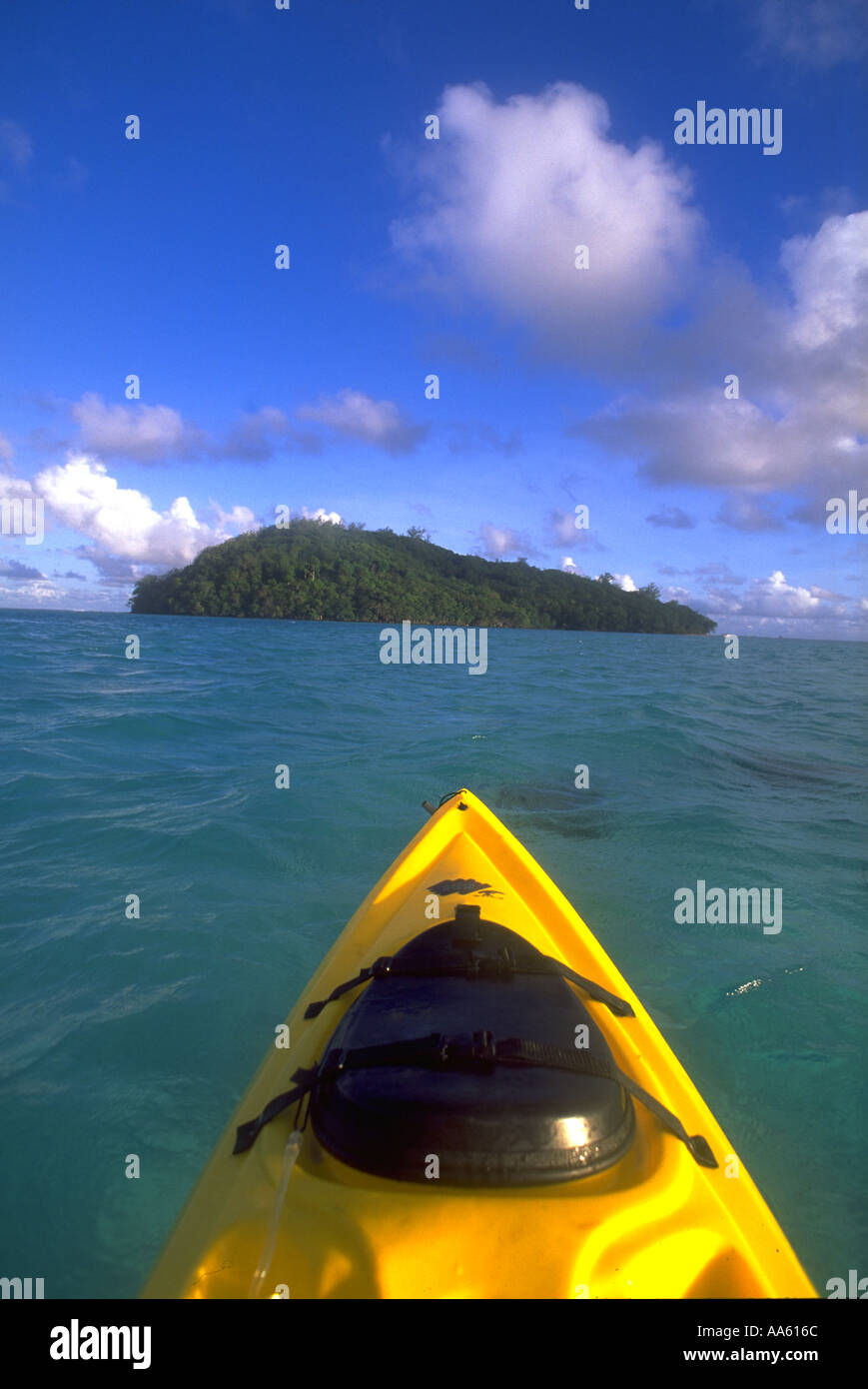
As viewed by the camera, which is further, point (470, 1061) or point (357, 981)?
point (357, 981)

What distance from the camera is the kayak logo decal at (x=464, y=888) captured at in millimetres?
3533

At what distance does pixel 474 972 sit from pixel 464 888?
1290 millimetres

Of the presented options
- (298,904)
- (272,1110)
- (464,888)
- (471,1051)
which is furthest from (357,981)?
(298,904)

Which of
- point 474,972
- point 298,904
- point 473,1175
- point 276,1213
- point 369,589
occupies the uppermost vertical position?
point 369,589

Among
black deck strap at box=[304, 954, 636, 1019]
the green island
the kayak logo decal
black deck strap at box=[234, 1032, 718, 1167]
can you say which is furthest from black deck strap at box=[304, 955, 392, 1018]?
the green island

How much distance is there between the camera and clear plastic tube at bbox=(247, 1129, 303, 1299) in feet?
4.87

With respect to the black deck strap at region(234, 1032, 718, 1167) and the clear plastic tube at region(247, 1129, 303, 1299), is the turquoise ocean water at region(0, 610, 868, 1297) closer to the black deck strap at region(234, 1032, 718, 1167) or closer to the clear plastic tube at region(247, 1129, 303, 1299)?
the black deck strap at region(234, 1032, 718, 1167)

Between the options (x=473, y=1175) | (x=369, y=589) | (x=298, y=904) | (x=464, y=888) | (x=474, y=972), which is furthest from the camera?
(x=369, y=589)

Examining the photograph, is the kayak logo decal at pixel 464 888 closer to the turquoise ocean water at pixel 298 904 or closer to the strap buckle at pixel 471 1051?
the turquoise ocean water at pixel 298 904

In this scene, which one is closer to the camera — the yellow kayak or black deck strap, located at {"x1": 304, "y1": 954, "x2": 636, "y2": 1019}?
the yellow kayak

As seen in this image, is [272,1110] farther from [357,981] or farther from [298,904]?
[298,904]

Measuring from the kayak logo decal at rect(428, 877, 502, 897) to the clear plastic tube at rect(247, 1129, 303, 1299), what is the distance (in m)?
1.78

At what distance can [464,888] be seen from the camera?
3.56m
